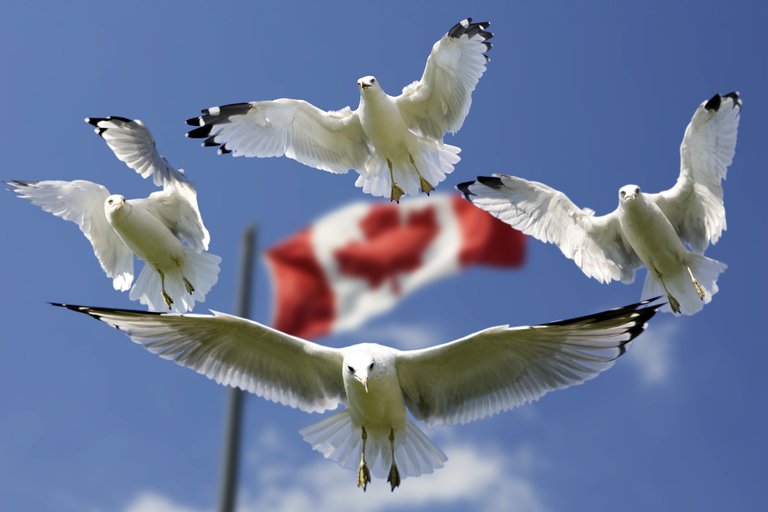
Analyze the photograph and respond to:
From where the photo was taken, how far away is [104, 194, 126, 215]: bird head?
7.68 metres

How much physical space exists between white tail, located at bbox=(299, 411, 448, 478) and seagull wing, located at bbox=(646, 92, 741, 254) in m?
2.22

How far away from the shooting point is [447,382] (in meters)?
6.67

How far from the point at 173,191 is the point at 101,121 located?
72 centimetres

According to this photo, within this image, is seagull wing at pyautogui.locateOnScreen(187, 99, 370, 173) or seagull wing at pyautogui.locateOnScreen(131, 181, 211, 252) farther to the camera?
seagull wing at pyautogui.locateOnScreen(187, 99, 370, 173)

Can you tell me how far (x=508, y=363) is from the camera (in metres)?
6.49

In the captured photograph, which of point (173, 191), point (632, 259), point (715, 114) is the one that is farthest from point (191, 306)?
point (715, 114)

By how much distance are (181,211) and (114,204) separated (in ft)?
1.52

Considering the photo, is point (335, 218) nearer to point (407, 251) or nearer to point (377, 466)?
point (407, 251)

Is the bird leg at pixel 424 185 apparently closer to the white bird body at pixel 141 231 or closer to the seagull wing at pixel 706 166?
the seagull wing at pixel 706 166

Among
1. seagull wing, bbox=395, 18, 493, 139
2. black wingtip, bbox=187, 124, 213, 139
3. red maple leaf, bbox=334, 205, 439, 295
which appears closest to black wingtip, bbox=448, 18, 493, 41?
seagull wing, bbox=395, 18, 493, 139

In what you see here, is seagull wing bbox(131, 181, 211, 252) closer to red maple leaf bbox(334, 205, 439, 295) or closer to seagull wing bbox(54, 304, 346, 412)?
seagull wing bbox(54, 304, 346, 412)

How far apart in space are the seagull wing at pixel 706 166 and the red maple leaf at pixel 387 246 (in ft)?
12.7

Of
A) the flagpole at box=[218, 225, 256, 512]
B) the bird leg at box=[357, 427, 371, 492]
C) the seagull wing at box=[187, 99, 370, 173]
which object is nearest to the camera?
the bird leg at box=[357, 427, 371, 492]

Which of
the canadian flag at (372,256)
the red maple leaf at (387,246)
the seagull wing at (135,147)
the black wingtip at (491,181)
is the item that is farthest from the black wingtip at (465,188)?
the red maple leaf at (387,246)
